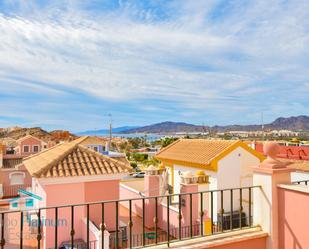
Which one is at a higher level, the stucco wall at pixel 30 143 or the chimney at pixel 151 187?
the stucco wall at pixel 30 143

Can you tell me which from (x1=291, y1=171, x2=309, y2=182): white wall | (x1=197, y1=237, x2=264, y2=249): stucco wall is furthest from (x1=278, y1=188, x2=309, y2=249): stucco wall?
(x1=291, y1=171, x2=309, y2=182): white wall

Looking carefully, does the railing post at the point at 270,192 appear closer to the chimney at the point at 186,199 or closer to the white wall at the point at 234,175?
the chimney at the point at 186,199

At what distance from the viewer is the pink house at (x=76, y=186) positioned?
715 cm

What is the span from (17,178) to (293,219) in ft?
61.4

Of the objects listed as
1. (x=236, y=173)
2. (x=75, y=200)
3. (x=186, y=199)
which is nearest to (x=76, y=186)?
(x=75, y=200)

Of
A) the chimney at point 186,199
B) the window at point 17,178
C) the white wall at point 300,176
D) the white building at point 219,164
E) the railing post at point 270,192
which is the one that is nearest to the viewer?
the railing post at point 270,192

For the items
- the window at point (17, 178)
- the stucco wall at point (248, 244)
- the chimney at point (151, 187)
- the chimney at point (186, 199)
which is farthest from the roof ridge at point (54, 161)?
the window at point (17, 178)

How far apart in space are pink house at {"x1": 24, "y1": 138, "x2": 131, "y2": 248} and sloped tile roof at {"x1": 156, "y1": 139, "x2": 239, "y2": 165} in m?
4.49

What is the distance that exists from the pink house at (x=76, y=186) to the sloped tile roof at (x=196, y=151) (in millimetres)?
4487

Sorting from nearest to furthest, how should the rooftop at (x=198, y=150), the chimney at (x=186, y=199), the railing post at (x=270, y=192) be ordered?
1. the railing post at (x=270, y=192)
2. the chimney at (x=186, y=199)
3. the rooftop at (x=198, y=150)

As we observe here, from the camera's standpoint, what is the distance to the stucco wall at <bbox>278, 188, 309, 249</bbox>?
3436 mm

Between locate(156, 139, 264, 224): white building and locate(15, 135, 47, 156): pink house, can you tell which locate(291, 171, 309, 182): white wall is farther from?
locate(15, 135, 47, 156): pink house

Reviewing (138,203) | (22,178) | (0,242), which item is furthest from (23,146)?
(0,242)

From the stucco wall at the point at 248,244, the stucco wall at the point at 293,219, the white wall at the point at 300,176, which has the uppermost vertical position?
→ the stucco wall at the point at 293,219
